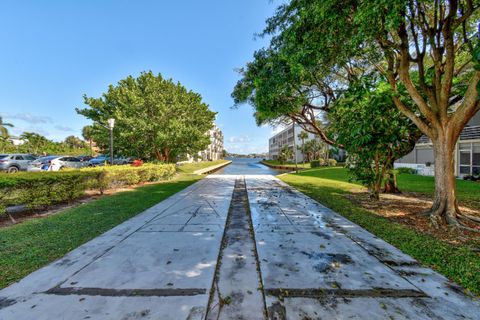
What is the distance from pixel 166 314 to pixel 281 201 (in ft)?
20.2

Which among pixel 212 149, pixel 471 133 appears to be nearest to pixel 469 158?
pixel 471 133

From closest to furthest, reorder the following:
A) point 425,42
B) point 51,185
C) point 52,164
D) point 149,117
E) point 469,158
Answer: point 425,42
point 51,185
point 469,158
point 52,164
point 149,117

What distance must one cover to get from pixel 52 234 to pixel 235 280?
4.43 m

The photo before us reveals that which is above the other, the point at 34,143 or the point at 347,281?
the point at 34,143

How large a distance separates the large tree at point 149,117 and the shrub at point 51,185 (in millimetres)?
6849

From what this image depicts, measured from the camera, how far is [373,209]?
22.5ft

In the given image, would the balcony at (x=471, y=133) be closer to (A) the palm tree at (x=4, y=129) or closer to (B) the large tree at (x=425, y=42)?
(B) the large tree at (x=425, y=42)

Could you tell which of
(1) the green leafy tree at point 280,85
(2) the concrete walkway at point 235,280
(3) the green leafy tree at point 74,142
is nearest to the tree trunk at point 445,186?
(2) the concrete walkway at point 235,280

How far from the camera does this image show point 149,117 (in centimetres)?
1794

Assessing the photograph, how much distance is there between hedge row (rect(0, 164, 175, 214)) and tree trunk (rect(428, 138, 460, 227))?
1114cm

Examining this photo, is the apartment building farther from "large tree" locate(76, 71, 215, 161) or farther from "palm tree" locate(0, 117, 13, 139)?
"palm tree" locate(0, 117, 13, 139)

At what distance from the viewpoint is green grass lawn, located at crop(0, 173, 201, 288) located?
3.29m

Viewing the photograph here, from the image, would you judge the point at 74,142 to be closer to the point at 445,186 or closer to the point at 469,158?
the point at 445,186

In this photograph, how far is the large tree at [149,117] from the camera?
55.2 feet
